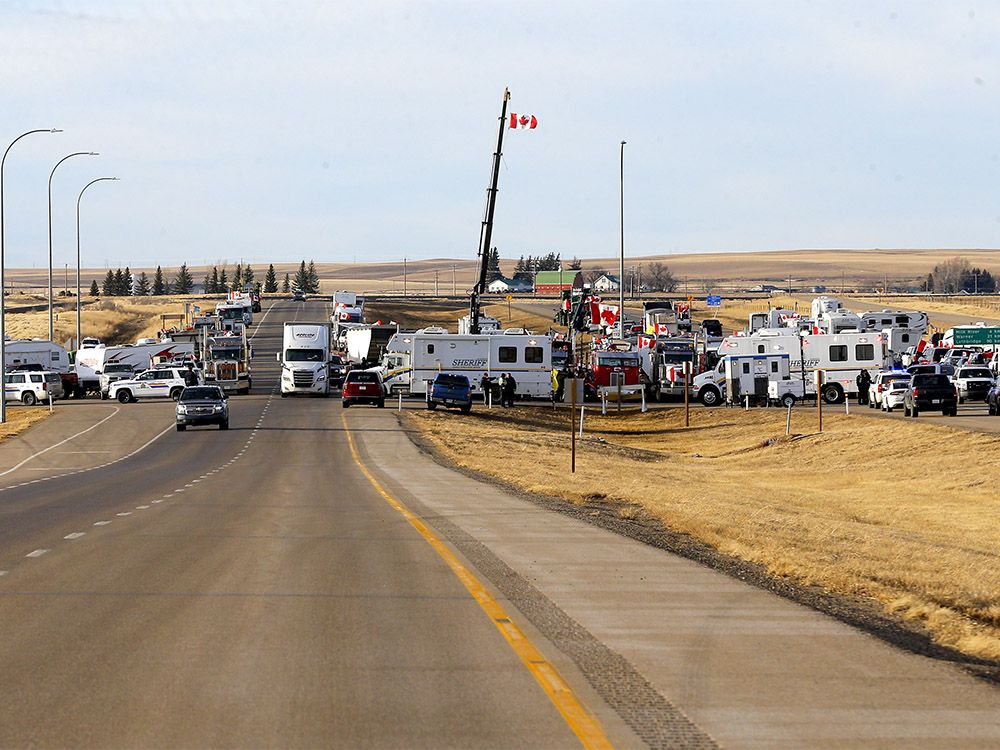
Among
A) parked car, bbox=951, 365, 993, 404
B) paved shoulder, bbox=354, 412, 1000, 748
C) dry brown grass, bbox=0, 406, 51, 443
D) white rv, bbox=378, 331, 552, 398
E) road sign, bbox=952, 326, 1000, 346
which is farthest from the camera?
road sign, bbox=952, 326, 1000, 346

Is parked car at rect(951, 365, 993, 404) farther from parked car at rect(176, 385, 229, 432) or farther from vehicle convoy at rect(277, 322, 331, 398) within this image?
parked car at rect(176, 385, 229, 432)

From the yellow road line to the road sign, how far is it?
57254 mm

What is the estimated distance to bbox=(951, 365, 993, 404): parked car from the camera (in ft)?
188

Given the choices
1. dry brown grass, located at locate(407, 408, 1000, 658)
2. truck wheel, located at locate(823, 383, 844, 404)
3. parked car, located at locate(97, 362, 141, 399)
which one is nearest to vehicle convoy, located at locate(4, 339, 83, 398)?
parked car, located at locate(97, 362, 141, 399)

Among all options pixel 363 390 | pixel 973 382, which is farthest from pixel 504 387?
pixel 973 382

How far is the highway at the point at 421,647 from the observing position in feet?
25.0

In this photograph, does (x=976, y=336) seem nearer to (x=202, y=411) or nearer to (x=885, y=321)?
(x=885, y=321)

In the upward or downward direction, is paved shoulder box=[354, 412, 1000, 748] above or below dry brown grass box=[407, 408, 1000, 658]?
above

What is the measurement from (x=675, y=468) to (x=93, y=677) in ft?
108

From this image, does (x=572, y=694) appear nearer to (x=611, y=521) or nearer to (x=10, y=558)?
(x=10, y=558)

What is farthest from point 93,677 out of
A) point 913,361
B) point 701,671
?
point 913,361

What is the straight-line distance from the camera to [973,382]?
188 feet

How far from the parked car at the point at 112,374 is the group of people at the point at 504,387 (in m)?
18.6

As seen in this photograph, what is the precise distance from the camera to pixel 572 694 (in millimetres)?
8500
